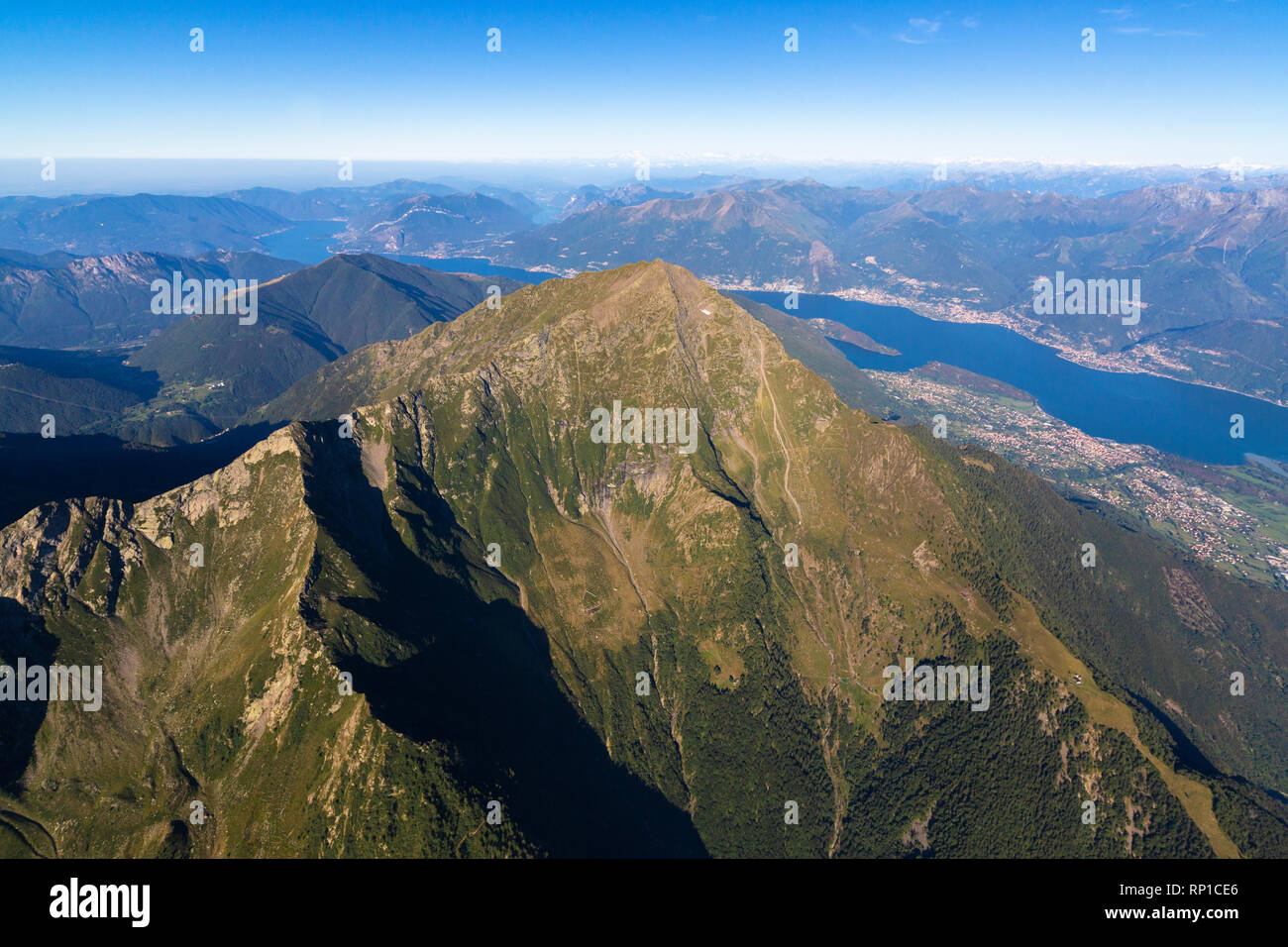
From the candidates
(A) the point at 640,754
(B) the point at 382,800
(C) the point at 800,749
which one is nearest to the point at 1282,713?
(C) the point at 800,749

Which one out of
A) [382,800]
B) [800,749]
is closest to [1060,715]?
[800,749]

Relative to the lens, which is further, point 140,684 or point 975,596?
point 975,596

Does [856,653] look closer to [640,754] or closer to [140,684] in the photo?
[640,754]

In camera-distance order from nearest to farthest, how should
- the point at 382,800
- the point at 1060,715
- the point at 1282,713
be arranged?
the point at 382,800, the point at 1060,715, the point at 1282,713

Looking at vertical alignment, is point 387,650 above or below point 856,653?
above

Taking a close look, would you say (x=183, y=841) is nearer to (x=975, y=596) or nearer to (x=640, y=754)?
(x=640, y=754)

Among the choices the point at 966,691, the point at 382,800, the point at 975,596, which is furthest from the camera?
the point at 975,596

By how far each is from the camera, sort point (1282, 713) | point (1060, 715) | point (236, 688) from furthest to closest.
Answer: point (1282, 713)
point (1060, 715)
point (236, 688)

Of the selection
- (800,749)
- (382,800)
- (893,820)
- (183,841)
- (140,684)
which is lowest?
(893,820)

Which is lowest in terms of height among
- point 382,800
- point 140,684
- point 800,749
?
point 800,749
